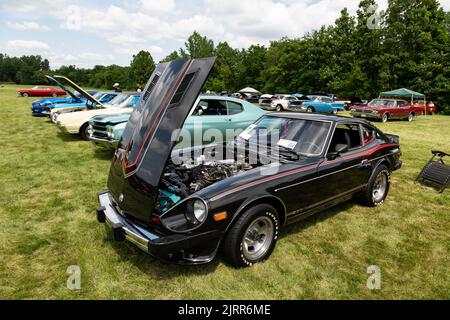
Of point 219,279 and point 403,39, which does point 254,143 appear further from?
point 403,39

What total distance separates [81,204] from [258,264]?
10.3 feet

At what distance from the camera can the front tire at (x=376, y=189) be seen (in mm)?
4664

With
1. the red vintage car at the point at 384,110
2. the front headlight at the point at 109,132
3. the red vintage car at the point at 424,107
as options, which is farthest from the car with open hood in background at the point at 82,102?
the red vintage car at the point at 424,107

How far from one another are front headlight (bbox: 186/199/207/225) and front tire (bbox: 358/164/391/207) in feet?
10.1

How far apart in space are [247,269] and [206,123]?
163 inches

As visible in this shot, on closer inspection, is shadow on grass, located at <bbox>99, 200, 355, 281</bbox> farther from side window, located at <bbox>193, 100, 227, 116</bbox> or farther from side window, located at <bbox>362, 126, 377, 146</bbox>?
side window, located at <bbox>193, 100, 227, 116</bbox>

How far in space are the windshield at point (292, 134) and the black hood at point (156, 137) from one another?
1.58 metres

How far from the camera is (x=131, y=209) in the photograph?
9.98 feet

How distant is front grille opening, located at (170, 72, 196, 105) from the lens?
307 centimetres

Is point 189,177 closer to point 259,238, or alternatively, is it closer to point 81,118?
point 259,238

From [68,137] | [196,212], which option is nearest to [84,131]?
[68,137]

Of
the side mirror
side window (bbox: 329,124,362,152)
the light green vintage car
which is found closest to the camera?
the side mirror

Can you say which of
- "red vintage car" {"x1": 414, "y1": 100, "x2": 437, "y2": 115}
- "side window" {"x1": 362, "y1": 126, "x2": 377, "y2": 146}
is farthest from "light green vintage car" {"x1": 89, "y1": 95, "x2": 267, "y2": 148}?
"red vintage car" {"x1": 414, "y1": 100, "x2": 437, "y2": 115}
